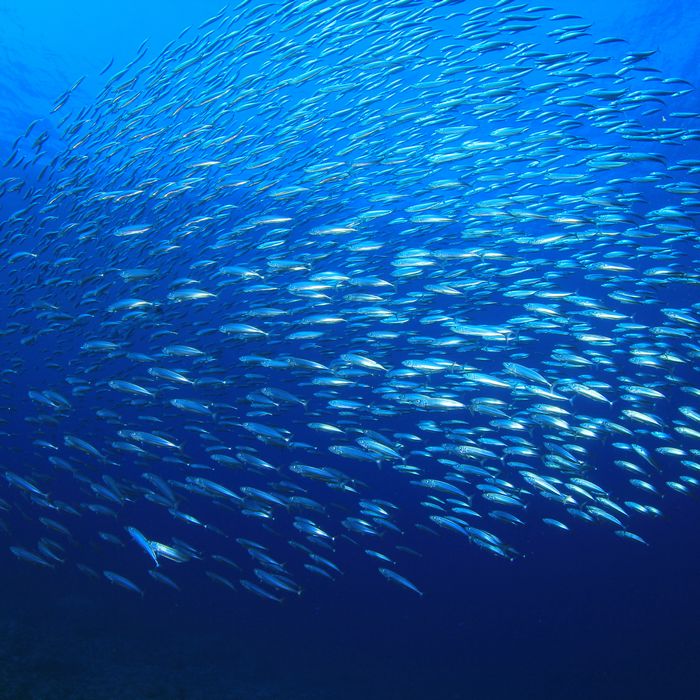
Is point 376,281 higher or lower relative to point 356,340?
lower

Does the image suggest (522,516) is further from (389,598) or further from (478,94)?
(478,94)

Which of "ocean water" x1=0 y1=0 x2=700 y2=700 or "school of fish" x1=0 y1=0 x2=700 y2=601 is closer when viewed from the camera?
"school of fish" x1=0 y1=0 x2=700 y2=601

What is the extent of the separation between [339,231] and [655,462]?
21.6ft

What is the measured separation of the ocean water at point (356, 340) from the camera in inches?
346

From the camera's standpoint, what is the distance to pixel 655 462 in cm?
855

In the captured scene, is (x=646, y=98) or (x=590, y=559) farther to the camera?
(x=590, y=559)

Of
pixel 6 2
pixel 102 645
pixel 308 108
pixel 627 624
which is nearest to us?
pixel 308 108

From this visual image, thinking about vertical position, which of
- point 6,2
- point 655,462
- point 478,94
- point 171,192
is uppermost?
point 6,2

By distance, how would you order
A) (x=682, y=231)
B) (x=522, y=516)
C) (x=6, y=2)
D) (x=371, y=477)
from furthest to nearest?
(x=371, y=477) < (x=522, y=516) < (x=6, y=2) < (x=682, y=231)

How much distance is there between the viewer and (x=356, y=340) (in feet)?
35.3

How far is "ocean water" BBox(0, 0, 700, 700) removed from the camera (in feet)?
28.8

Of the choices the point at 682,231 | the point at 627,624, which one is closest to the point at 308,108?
the point at 682,231

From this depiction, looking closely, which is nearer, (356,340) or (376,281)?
(376,281)

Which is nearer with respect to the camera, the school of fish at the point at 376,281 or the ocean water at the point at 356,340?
the school of fish at the point at 376,281
